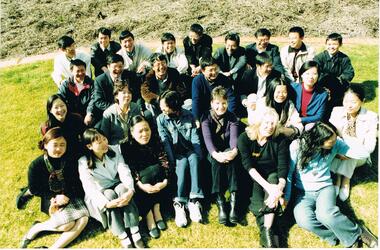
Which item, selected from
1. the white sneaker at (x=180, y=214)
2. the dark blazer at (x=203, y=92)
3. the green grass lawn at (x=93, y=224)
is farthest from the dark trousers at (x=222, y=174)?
the dark blazer at (x=203, y=92)

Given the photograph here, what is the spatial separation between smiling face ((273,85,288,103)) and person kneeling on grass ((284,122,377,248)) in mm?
934

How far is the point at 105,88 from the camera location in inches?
235

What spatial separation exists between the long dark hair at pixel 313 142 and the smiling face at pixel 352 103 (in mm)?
675

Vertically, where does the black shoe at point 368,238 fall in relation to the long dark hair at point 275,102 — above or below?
below

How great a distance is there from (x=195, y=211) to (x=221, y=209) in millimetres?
348

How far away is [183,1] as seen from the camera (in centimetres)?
1286

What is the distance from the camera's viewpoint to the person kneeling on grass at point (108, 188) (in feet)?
14.5

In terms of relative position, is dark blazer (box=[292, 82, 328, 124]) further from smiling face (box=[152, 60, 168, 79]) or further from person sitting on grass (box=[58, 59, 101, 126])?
person sitting on grass (box=[58, 59, 101, 126])

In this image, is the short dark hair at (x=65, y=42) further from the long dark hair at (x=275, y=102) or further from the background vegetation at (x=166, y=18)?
the background vegetation at (x=166, y=18)

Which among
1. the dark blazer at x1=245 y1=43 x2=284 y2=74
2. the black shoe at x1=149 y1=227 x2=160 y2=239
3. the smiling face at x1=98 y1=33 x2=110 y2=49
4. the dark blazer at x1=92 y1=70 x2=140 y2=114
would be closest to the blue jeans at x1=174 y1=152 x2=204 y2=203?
the black shoe at x1=149 y1=227 x2=160 y2=239

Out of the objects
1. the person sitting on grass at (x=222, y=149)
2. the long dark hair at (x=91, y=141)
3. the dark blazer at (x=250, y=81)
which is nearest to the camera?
the long dark hair at (x=91, y=141)

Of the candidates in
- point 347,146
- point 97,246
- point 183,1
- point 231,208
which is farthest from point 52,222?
point 183,1

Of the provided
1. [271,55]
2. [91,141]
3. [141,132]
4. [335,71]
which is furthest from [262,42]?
[91,141]

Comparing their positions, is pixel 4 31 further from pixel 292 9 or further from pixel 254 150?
pixel 254 150
